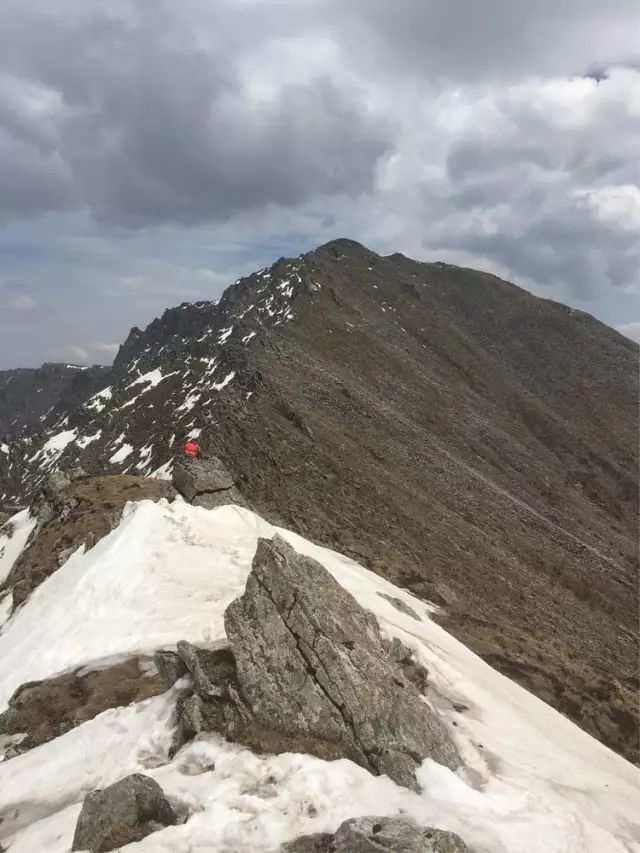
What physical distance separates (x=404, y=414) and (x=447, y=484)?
54.8ft

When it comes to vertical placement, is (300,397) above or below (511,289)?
below

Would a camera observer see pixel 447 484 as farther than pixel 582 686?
Yes

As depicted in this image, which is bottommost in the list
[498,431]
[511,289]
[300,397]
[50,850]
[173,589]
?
[50,850]

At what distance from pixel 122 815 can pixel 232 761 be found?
2.55 m

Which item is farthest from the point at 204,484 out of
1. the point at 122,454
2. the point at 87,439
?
the point at 87,439

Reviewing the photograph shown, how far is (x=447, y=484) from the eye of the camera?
6325cm

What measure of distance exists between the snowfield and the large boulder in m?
0.66

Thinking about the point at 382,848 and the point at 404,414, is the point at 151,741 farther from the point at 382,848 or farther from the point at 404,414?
the point at 404,414

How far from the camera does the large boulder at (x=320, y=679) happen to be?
13.0m

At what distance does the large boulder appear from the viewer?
12984 millimetres

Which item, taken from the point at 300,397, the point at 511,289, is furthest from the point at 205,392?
the point at 511,289

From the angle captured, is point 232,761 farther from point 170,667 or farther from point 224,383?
point 224,383

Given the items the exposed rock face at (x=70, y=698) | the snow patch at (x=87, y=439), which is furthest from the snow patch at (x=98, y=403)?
the exposed rock face at (x=70, y=698)

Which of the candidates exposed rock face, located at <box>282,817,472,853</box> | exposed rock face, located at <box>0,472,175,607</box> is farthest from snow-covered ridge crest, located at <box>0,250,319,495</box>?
exposed rock face, located at <box>282,817,472,853</box>
